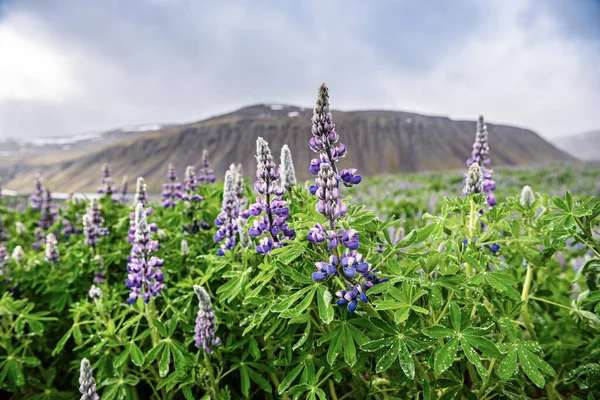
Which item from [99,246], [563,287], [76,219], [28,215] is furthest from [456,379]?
[28,215]

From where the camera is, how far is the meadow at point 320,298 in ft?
4.93

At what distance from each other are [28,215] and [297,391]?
5.99 metres

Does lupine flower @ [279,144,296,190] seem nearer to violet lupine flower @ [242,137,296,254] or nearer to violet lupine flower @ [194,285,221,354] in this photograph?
violet lupine flower @ [242,137,296,254]

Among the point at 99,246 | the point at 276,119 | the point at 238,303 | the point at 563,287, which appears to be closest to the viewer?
the point at 238,303

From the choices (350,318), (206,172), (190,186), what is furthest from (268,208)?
(206,172)

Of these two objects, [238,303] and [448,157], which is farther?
[448,157]

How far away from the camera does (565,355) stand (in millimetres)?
2332

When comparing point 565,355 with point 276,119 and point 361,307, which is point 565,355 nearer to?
point 361,307

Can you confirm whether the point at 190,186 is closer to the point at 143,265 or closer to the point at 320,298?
the point at 143,265

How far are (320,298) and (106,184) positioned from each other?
3.79 metres

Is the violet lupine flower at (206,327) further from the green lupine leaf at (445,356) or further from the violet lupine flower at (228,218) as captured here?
the green lupine leaf at (445,356)

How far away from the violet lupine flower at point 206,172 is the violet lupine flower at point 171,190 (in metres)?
0.26

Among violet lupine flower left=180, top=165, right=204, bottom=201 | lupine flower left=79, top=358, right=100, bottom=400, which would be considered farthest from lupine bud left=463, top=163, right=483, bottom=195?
lupine flower left=79, top=358, right=100, bottom=400

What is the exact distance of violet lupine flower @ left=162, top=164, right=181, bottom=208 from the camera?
3.69 metres
